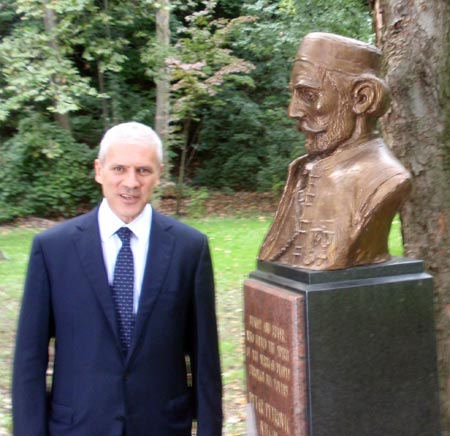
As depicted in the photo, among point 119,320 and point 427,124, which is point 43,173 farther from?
point 119,320

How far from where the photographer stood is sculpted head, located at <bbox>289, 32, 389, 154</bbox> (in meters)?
3.46

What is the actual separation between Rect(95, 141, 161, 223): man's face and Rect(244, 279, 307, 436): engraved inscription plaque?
3.27 feet

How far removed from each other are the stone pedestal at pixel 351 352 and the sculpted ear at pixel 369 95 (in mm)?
771

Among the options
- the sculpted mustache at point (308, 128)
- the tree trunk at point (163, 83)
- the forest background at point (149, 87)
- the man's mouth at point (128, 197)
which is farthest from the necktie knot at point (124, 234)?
the tree trunk at point (163, 83)

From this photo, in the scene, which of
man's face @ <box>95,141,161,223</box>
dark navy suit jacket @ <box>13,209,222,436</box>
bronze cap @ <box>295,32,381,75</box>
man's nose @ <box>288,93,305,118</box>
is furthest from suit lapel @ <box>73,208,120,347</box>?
bronze cap @ <box>295,32,381,75</box>

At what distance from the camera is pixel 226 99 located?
17828 mm

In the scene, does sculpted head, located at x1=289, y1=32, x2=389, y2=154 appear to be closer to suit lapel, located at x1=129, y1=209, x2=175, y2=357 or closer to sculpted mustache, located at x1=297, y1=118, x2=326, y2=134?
sculpted mustache, located at x1=297, y1=118, x2=326, y2=134

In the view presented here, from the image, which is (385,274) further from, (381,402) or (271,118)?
(271,118)

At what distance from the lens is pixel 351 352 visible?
327 centimetres

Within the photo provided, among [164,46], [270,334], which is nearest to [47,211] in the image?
[164,46]

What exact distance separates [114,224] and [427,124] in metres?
2.72

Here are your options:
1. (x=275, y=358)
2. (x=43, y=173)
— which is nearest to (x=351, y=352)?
(x=275, y=358)

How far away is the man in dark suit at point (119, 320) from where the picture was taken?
2.48 meters

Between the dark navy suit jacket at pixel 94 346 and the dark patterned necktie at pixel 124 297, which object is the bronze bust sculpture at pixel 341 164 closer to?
the dark navy suit jacket at pixel 94 346
